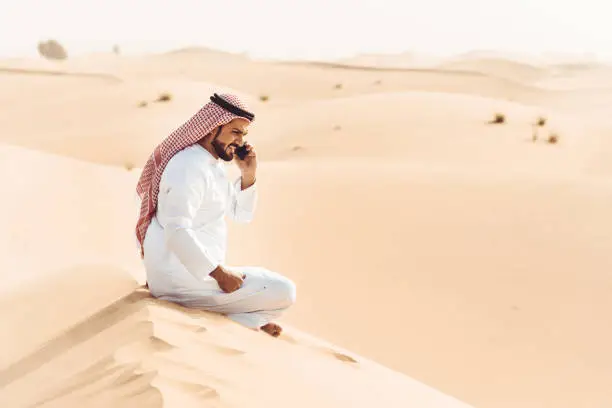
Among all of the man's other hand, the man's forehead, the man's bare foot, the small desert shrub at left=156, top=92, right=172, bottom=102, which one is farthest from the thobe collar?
the small desert shrub at left=156, top=92, right=172, bottom=102

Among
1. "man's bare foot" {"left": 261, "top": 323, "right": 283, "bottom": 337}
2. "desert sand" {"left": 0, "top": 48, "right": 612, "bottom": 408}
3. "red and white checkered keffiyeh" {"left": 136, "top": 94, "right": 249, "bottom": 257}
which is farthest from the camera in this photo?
"man's bare foot" {"left": 261, "top": 323, "right": 283, "bottom": 337}

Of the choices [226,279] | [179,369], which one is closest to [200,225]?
[226,279]

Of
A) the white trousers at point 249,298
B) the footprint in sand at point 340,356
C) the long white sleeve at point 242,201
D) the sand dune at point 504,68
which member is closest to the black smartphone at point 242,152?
the long white sleeve at point 242,201

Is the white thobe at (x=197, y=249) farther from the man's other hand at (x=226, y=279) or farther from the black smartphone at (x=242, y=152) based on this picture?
the black smartphone at (x=242, y=152)

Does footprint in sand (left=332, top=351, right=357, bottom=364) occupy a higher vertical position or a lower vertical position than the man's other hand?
lower

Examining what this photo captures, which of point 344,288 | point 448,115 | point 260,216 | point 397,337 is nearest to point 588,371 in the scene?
point 397,337

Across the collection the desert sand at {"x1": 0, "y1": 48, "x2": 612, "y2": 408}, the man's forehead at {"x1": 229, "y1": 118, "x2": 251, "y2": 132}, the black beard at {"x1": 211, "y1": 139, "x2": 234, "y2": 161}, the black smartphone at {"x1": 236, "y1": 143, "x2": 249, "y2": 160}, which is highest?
the man's forehead at {"x1": 229, "y1": 118, "x2": 251, "y2": 132}

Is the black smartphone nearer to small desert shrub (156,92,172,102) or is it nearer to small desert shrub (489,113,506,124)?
small desert shrub (489,113,506,124)

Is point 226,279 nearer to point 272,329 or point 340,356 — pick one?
point 272,329

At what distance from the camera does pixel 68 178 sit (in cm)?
899

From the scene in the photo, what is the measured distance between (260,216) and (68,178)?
224 cm

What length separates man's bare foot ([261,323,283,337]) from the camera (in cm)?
443

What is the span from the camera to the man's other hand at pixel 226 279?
4070 mm

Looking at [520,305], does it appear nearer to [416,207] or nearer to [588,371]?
[588,371]
